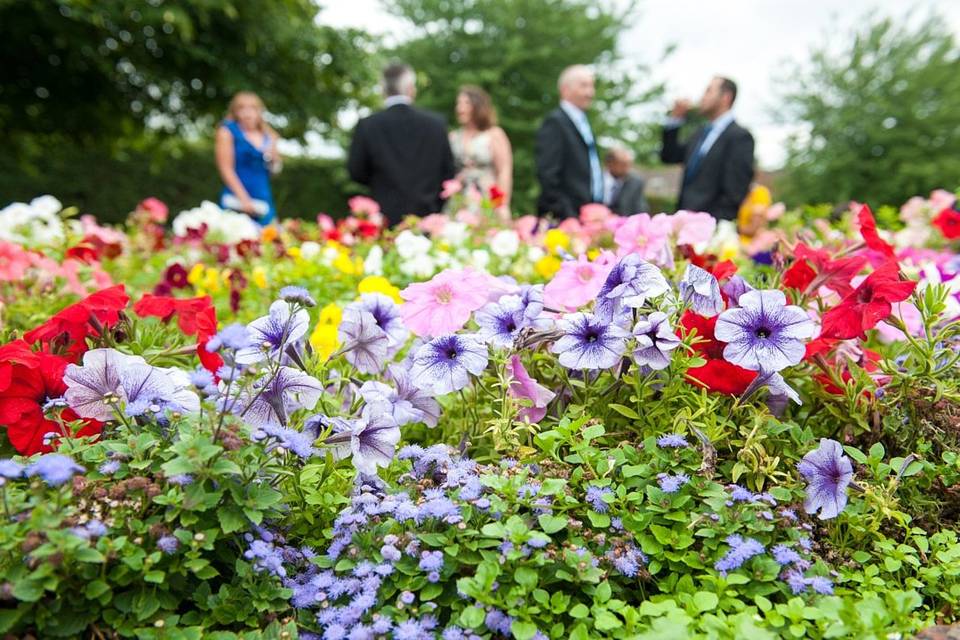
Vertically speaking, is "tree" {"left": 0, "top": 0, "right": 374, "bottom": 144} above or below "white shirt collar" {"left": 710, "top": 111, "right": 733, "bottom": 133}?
above

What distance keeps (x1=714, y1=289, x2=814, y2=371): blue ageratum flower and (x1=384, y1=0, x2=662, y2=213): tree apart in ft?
55.7

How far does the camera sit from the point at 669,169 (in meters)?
28.8

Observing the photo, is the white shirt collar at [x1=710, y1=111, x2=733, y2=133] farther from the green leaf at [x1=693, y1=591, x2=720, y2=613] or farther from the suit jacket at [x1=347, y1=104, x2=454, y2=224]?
the green leaf at [x1=693, y1=591, x2=720, y2=613]

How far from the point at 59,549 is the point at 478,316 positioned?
36.0 inches

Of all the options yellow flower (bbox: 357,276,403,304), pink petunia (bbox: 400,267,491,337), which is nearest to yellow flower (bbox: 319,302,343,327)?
yellow flower (bbox: 357,276,403,304)

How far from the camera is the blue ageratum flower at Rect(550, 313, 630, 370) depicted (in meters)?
1.60

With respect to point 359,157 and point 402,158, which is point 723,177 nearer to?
point 402,158

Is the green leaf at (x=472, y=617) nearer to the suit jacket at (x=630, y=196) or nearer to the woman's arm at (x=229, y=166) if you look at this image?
the woman's arm at (x=229, y=166)

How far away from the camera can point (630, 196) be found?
9.26 metres

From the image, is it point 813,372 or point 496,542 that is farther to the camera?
point 813,372

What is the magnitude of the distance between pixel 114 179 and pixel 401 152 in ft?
29.9

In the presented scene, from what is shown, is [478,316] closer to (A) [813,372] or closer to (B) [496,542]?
(B) [496,542]

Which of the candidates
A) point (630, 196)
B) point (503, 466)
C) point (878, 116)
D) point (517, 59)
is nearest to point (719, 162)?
point (630, 196)

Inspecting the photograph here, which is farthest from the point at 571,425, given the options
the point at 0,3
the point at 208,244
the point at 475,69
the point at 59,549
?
the point at 475,69
